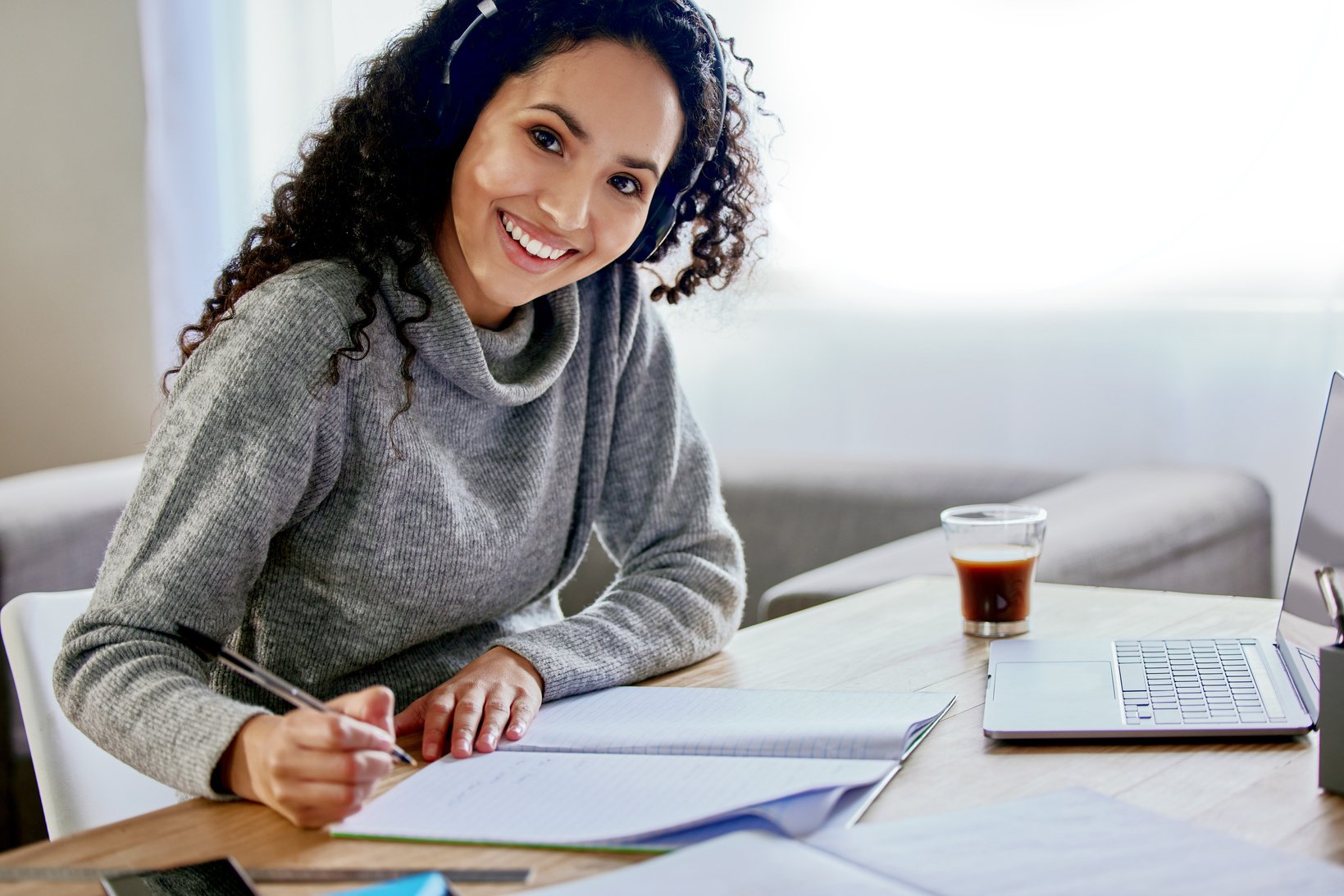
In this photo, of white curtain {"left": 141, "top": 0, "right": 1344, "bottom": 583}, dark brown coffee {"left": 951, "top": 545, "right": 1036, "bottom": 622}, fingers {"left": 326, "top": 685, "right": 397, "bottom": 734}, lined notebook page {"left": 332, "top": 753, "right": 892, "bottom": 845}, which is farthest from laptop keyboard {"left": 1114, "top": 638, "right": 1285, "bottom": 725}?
white curtain {"left": 141, "top": 0, "right": 1344, "bottom": 583}

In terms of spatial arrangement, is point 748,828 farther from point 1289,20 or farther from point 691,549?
A: point 1289,20

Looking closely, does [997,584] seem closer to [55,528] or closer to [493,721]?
[493,721]

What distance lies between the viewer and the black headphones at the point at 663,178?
3.77ft

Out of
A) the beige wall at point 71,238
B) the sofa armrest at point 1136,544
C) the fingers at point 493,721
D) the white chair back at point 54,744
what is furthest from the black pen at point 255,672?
the beige wall at point 71,238

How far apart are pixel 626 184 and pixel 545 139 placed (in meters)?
0.09

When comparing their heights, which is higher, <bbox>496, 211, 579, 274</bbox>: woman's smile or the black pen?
<bbox>496, 211, 579, 274</bbox>: woman's smile

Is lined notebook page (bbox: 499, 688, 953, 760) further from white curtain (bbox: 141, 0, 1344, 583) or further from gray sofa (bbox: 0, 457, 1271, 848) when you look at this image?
white curtain (bbox: 141, 0, 1344, 583)

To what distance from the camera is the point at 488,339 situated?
1.20 m

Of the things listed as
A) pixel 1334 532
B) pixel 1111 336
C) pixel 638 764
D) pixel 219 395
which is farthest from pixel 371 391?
pixel 1111 336

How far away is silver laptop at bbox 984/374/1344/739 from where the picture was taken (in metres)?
0.89

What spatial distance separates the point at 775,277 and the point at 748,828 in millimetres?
1938

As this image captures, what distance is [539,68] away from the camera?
1.12 metres

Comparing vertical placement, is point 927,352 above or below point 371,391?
below

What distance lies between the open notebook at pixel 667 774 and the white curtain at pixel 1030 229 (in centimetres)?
129
